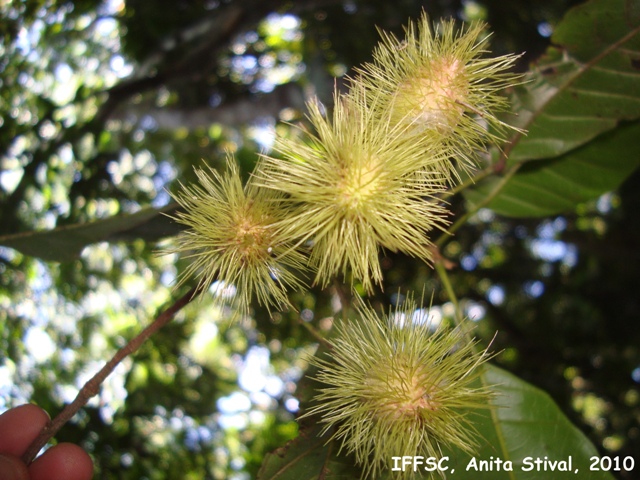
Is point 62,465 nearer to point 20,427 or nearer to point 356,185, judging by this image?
point 20,427

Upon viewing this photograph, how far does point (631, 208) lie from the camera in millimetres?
3080

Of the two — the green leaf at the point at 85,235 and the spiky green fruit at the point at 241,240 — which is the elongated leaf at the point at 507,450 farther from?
the green leaf at the point at 85,235

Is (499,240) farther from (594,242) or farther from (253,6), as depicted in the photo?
(253,6)

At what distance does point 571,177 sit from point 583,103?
0.30 meters

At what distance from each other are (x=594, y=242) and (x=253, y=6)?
2508 mm

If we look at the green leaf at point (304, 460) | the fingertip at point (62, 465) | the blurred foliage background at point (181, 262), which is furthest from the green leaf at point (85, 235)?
the green leaf at point (304, 460)

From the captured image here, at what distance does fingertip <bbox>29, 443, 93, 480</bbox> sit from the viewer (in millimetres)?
1259

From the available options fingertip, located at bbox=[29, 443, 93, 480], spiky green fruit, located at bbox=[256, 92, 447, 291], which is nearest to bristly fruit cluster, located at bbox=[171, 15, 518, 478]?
spiky green fruit, located at bbox=[256, 92, 447, 291]

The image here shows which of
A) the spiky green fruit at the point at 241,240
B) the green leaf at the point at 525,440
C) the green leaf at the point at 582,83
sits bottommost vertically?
the green leaf at the point at 525,440

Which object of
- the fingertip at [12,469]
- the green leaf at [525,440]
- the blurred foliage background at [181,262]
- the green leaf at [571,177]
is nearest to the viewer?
the fingertip at [12,469]

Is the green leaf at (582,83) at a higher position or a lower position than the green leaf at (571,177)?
higher

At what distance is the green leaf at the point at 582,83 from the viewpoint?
3.93ft

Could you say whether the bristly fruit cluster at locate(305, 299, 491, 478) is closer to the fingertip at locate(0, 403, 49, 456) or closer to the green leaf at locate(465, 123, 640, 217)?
the green leaf at locate(465, 123, 640, 217)

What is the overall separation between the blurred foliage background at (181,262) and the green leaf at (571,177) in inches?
27.2
